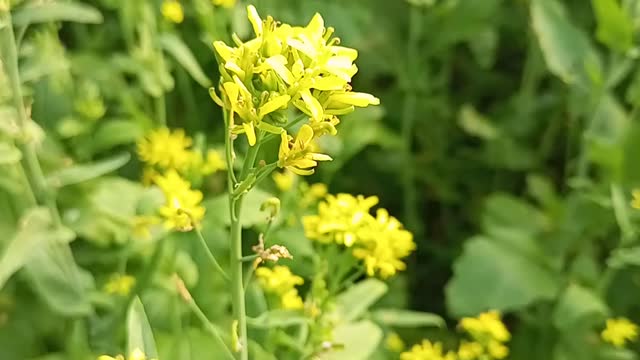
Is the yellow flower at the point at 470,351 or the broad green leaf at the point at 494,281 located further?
the broad green leaf at the point at 494,281

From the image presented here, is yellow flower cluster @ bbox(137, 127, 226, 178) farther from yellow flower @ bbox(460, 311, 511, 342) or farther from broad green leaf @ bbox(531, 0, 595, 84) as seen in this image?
broad green leaf @ bbox(531, 0, 595, 84)

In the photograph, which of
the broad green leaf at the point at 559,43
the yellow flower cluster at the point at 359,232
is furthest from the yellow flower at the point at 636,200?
the yellow flower cluster at the point at 359,232

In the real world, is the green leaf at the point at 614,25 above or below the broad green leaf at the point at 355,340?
above

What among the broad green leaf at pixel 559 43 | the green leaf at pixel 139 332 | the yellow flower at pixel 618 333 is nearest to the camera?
the green leaf at pixel 139 332

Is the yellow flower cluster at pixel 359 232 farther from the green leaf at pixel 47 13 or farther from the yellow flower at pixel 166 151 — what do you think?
the green leaf at pixel 47 13

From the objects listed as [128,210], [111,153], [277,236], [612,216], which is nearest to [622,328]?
[612,216]

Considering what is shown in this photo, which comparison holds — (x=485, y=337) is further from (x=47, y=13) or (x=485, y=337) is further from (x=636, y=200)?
(x=47, y=13)

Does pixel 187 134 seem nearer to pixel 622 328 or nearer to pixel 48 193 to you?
pixel 48 193

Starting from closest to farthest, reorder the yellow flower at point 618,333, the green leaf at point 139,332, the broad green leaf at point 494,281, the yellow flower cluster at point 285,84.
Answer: the yellow flower cluster at point 285,84 < the green leaf at point 139,332 < the yellow flower at point 618,333 < the broad green leaf at point 494,281
